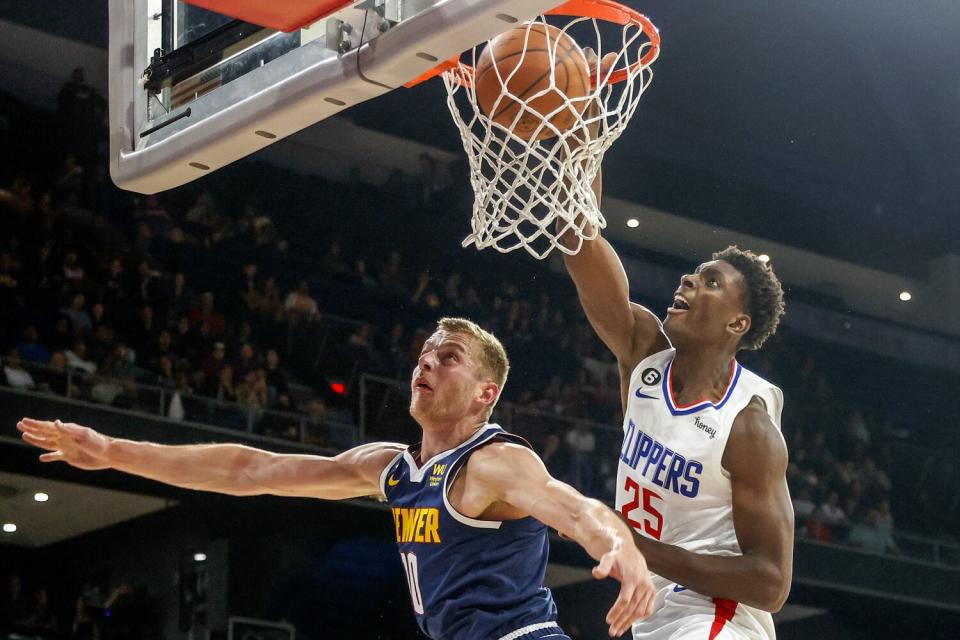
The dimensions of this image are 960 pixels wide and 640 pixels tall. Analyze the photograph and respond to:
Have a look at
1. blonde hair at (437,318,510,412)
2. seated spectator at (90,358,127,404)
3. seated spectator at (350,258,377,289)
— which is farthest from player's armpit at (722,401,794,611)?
seated spectator at (350,258,377,289)

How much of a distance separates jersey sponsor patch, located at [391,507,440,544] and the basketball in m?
1.13

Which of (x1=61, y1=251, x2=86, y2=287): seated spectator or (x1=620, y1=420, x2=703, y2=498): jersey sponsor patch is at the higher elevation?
(x1=61, y1=251, x2=86, y2=287): seated spectator

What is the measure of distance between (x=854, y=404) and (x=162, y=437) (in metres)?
7.74

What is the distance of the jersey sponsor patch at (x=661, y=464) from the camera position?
368 centimetres

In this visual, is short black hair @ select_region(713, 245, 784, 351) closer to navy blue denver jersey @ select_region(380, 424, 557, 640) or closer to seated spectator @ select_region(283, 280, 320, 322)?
navy blue denver jersey @ select_region(380, 424, 557, 640)

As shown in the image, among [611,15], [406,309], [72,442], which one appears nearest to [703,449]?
[611,15]

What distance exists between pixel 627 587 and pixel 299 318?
8.74m

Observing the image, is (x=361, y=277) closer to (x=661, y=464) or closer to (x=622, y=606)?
(x=661, y=464)

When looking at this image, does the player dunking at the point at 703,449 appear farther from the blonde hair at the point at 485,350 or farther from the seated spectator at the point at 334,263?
the seated spectator at the point at 334,263

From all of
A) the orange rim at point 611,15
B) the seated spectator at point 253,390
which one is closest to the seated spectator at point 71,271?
the seated spectator at point 253,390

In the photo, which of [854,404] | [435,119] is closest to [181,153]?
[435,119]

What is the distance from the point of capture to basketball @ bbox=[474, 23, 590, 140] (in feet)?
12.3

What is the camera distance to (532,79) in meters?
3.77

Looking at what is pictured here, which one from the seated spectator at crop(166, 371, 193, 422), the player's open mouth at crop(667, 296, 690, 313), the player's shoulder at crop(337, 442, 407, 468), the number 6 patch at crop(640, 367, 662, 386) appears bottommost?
the player's shoulder at crop(337, 442, 407, 468)
